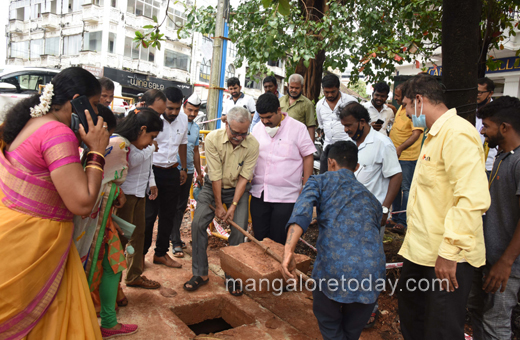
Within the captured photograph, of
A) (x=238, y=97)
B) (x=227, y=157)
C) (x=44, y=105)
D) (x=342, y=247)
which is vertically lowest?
(x=342, y=247)

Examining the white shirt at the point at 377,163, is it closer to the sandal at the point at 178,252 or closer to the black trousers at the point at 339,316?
the black trousers at the point at 339,316

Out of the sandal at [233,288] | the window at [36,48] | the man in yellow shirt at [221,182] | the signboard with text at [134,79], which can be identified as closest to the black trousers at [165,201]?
the man in yellow shirt at [221,182]

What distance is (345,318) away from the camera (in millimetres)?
2307

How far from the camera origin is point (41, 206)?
5.98 ft

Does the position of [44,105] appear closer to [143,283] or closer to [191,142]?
[143,283]

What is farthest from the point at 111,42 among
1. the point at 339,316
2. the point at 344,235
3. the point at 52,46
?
the point at 339,316

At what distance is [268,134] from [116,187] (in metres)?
1.75

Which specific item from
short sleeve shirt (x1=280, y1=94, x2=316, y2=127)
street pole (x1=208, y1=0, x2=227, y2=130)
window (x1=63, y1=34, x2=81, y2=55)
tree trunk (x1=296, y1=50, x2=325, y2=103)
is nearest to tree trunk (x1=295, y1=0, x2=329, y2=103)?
tree trunk (x1=296, y1=50, x2=325, y2=103)

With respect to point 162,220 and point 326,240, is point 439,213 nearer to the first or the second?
point 326,240

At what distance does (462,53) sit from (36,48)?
3434cm

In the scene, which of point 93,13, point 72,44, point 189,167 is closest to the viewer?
point 189,167

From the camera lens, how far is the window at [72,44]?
85.9 ft

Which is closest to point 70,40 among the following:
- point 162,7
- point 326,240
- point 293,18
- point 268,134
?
point 162,7

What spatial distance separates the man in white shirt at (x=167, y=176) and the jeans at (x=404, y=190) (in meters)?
3.43
